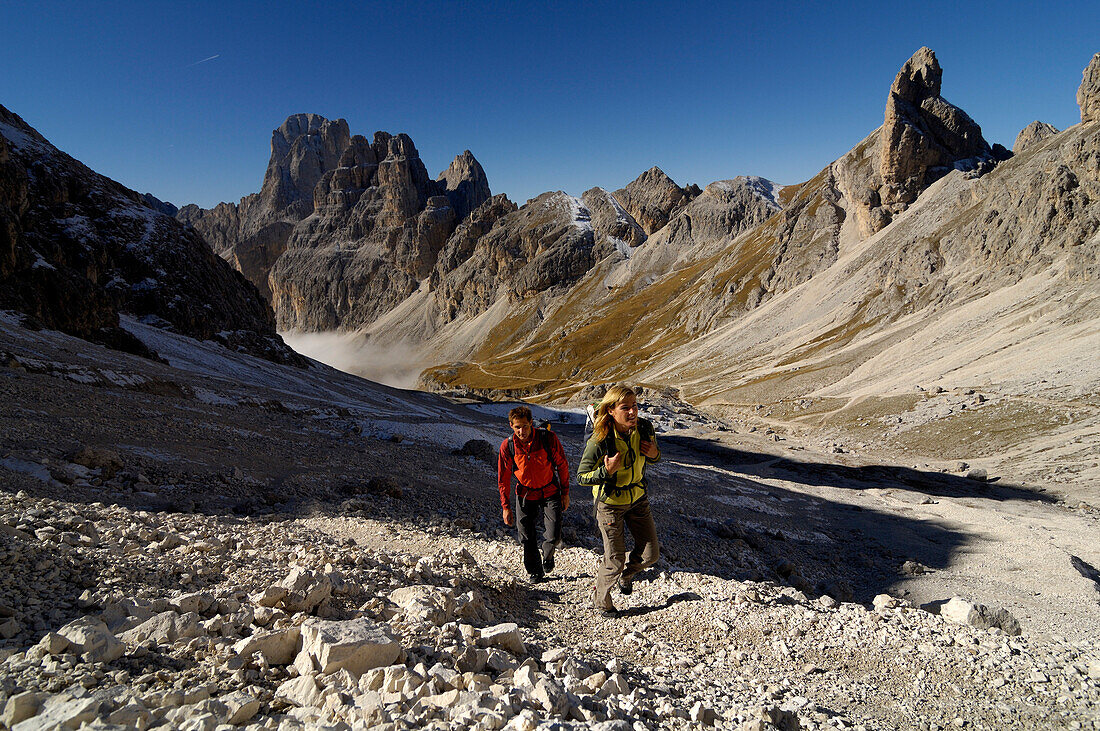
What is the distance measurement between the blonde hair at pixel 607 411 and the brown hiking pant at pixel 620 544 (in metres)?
0.98

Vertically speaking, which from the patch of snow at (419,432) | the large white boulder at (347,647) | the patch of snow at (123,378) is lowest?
the patch of snow at (419,432)

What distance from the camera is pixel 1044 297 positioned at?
4397cm

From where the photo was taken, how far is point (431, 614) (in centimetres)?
530

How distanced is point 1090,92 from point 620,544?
91289 millimetres

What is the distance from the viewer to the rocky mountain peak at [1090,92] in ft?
201

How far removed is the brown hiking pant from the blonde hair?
985mm

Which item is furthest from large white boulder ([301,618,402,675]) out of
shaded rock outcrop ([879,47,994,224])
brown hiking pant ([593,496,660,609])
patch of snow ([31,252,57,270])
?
shaded rock outcrop ([879,47,994,224])

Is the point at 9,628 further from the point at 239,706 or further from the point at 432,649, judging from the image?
the point at 432,649

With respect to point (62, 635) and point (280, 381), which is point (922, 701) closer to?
point (62, 635)

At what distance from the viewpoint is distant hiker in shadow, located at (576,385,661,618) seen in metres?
6.60

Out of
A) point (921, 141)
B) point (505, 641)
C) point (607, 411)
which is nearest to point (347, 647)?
point (505, 641)

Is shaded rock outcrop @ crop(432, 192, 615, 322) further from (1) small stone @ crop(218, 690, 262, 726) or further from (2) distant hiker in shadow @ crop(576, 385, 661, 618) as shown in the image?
(1) small stone @ crop(218, 690, 262, 726)

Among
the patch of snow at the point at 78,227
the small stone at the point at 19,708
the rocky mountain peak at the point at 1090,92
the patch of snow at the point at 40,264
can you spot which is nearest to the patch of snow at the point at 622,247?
the rocky mountain peak at the point at 1090,92

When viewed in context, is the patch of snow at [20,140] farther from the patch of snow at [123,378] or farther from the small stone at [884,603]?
the small stone at [884,603]
